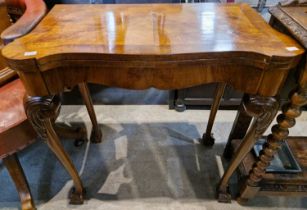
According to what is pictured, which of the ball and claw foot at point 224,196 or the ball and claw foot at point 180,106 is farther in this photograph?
the ball and claw foot at point 180,106

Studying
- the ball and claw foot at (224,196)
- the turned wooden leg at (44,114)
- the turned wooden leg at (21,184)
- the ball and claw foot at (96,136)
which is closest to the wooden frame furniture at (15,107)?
the turned wooden leg at (21,184)

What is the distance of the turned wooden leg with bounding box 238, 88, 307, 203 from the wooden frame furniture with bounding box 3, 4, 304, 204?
77 millimetres

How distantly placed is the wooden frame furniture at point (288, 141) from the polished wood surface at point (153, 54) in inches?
2.6

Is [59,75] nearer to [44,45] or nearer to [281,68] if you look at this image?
[44,45]

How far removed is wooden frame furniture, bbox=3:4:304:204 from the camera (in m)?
0.64

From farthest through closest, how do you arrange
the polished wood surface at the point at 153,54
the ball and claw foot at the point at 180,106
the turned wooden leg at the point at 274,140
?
the ball and claw foot at the point at 180,106 < the turned wooden leg at the point at 274,140 < the polished wood surface at the point at 153,54

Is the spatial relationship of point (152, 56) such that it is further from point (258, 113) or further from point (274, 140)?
point (274, 140)

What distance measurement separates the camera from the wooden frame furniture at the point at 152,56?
64cm

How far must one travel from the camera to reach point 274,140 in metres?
0.88

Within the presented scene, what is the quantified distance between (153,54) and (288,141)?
2.92 ft

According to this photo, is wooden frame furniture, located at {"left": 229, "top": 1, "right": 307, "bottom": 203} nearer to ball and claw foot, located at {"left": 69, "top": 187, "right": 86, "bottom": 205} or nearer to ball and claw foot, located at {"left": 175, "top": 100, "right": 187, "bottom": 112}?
ball and claw foot, located at {"left": 175, "top": 100, "right": 187, "bottom": 112}

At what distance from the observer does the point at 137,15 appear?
0.86m

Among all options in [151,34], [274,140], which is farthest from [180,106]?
[151,34]

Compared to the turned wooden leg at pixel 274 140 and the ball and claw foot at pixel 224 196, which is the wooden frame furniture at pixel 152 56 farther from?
the ball and claw foot at pixel 224 196
